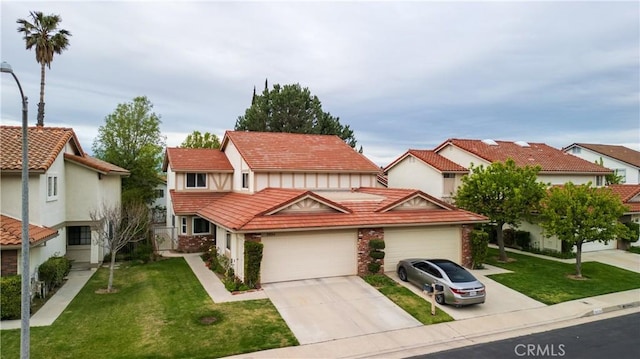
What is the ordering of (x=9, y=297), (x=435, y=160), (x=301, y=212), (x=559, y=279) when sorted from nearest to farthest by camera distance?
(x=9, y=297)
(x=301, y=212)
(x=559, y=279)
(x=435, y=160)

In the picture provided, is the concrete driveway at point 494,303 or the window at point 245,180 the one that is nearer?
the concrete driveway at point 494,303

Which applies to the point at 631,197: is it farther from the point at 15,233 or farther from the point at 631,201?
the point at 15,233

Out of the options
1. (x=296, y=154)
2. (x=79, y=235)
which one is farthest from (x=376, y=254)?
(x=79, y=235)

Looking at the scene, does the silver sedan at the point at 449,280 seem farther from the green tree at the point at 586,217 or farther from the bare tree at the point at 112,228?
the bare tree at the point at 112,228

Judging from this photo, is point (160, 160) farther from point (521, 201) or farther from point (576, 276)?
point (576, 276)

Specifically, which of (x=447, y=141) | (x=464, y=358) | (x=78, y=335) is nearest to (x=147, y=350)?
(x=78, y=335)

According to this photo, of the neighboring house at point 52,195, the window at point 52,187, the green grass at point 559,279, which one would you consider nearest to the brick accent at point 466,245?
the green grass at point 559,279

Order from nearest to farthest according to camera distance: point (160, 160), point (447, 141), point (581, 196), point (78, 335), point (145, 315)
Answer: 1. point (78, 335)
2. point (145, 315)
3. point (581, 196)
4. point (447, 141)
5. point (160, 160)
